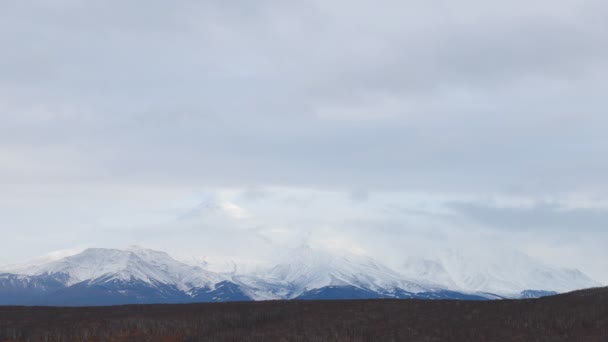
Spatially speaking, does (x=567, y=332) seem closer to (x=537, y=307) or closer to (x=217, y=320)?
(x=537, y=307)

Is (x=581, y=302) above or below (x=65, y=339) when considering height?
above

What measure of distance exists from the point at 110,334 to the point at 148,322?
4.51m

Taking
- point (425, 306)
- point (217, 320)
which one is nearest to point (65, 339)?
point (217, 320)

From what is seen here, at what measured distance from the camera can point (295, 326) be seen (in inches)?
2306

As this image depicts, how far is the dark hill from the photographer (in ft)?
169

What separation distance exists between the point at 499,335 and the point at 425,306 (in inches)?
612

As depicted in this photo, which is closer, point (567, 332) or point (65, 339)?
point (567, 332)

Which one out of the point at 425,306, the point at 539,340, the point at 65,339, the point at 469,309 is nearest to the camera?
the point at 539,340

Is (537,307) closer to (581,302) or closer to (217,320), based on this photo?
(581,302)

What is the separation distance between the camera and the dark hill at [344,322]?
51375mm

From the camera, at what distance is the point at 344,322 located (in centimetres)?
5850

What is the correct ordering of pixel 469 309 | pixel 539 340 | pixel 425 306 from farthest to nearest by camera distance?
1. pixel 425 306
2. pixel 469 309
3. pixel 539 340

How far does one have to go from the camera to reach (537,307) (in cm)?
5831

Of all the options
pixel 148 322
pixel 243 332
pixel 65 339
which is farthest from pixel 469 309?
pixel 65 339
